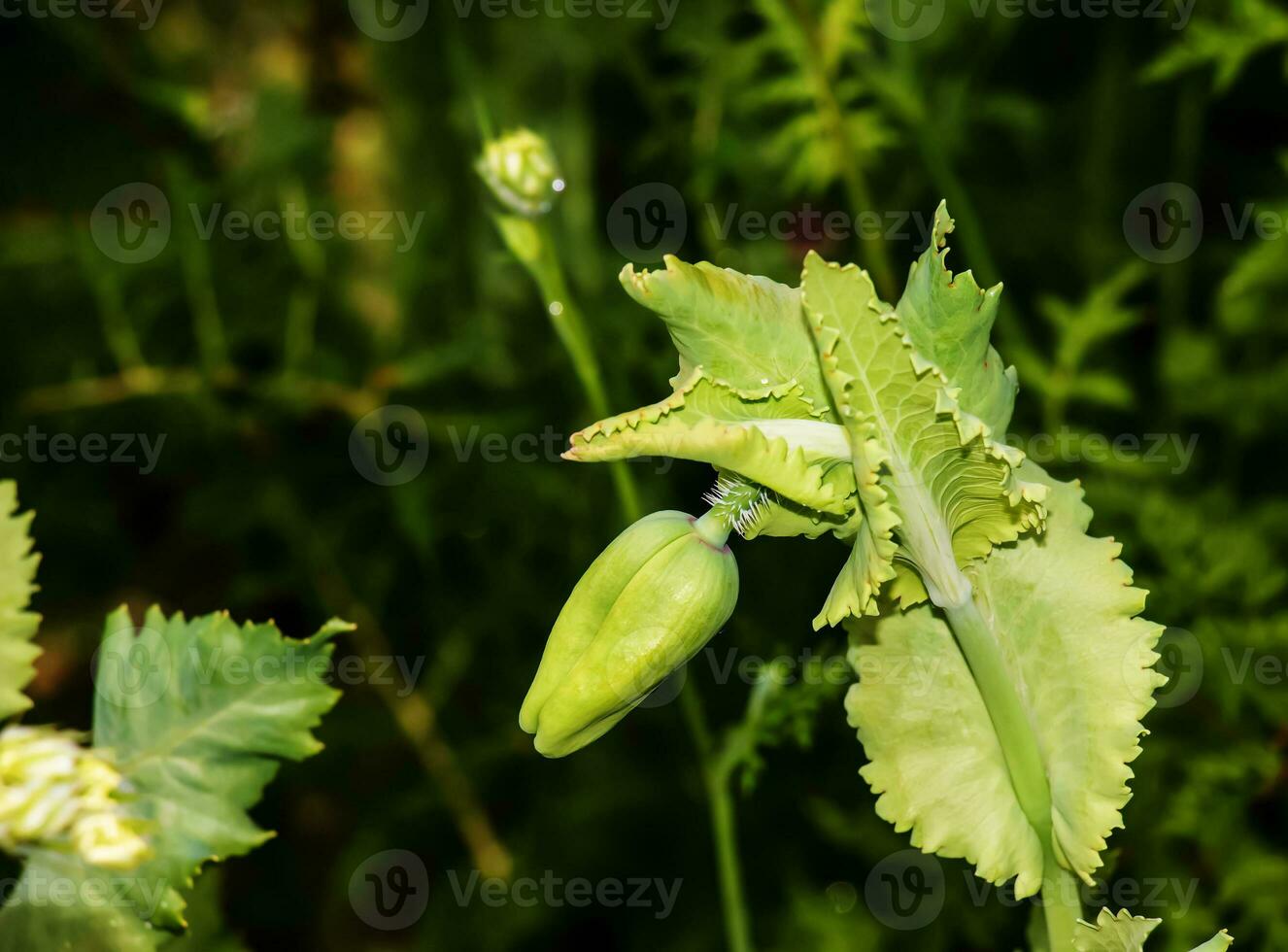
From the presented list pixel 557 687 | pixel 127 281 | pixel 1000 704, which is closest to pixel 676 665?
pixel 557 687

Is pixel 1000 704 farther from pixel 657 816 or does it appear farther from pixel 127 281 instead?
pixel 127 281
